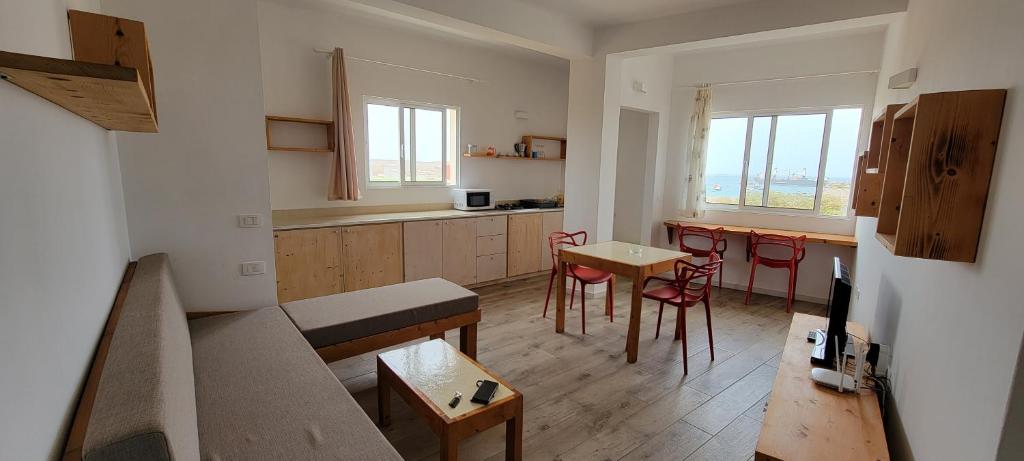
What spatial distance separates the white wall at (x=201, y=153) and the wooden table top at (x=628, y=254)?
2386mm

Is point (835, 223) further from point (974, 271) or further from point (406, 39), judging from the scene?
point (406, 39)

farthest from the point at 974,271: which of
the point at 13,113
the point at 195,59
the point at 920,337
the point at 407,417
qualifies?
the point at 195,59

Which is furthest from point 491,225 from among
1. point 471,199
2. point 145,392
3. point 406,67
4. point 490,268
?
point 145,392

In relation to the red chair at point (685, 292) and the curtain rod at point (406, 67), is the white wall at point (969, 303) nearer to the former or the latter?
the red chair at point (685, 292)

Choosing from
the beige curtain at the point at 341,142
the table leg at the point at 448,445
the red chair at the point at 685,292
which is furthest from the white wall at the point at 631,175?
the table leg at the point at 448,445

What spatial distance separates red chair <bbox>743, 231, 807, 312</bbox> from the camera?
183 inches

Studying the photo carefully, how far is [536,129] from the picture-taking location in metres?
6.38

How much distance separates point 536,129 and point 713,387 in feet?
14.2

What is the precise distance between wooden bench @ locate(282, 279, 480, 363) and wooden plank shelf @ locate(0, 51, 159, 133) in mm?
1377

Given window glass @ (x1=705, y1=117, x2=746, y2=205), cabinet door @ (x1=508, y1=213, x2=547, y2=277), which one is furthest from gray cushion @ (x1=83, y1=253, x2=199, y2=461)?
window glass @ (x1=705, y1=117, x2=746, y2=205)

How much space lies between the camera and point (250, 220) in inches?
107

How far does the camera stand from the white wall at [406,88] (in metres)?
4.21

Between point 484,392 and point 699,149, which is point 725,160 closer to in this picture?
point 699,149

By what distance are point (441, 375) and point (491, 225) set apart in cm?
321
